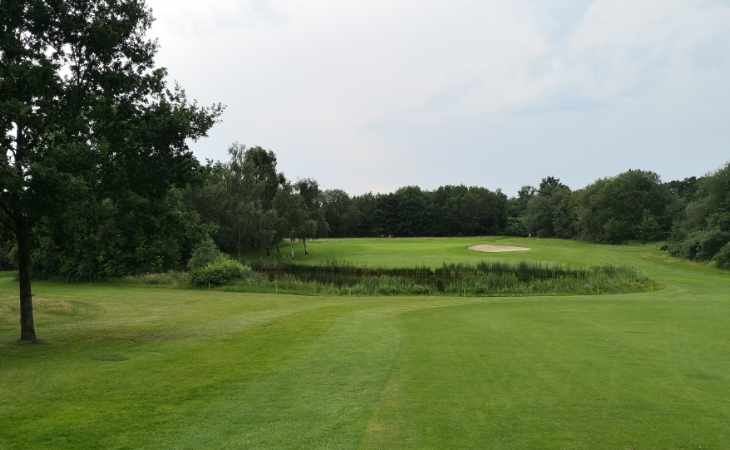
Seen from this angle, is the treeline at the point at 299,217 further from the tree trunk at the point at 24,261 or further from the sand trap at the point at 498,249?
the sand trap at the point at 498,249

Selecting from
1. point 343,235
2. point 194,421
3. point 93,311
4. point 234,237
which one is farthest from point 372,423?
point 343,235

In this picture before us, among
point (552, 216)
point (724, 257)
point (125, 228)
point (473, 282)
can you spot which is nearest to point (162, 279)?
point (473, 282)

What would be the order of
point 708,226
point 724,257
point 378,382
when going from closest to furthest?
point 378,382 < point 724,257 < point 708,226

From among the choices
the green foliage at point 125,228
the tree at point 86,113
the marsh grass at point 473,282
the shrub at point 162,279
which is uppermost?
the tree at point 86,113

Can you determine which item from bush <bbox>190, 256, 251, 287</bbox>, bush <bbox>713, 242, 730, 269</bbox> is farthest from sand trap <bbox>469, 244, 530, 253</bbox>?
bush <bbox>190, 256, 251, 287</bbox>

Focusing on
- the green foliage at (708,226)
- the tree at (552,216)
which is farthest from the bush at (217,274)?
the tree at (552,216)

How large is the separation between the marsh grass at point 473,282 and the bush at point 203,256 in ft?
14.2

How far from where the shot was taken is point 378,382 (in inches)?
367

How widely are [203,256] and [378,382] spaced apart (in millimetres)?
37467

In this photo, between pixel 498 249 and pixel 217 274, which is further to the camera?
pixel 498 249

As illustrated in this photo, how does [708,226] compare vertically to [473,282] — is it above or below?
above

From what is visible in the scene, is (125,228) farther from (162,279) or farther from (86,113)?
(162,279)

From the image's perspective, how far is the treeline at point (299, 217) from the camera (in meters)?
15.5

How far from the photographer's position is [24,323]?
1516cm
